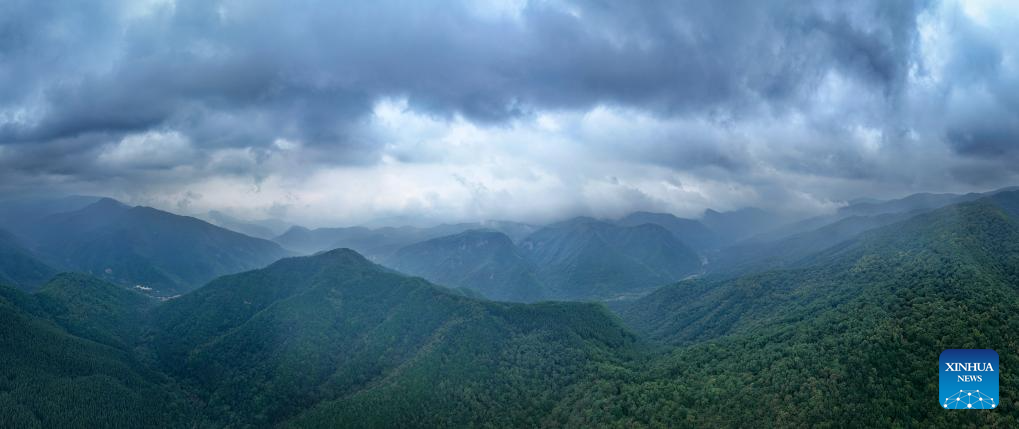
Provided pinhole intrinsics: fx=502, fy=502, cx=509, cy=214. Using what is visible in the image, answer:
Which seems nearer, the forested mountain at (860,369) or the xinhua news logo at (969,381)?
the xinhua news logo at (969,381)

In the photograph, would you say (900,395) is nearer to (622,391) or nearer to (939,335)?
(939,335)

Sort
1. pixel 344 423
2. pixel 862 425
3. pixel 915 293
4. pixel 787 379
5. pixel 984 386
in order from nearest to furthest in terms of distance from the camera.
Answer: pixel 984 386, pixel 862 425, pixel 787 379, pixel 915 293, pixel 344 423

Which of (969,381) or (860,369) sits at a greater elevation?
(969,381)

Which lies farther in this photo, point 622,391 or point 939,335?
point 622,391

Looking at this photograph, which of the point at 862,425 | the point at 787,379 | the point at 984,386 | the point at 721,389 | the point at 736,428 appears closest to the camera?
the point at 984,386

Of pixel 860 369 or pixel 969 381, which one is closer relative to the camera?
pixel 969 381

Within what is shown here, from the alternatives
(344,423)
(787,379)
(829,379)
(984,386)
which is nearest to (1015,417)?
(984,386)

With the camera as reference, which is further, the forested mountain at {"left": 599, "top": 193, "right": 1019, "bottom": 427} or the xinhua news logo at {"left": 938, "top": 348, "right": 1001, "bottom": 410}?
the forested mountain at {"left": 599, "top": 193, "right": 1019, "bottom": 427}

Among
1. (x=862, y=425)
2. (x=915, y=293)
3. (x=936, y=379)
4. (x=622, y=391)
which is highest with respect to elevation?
(x=915, y=293)
